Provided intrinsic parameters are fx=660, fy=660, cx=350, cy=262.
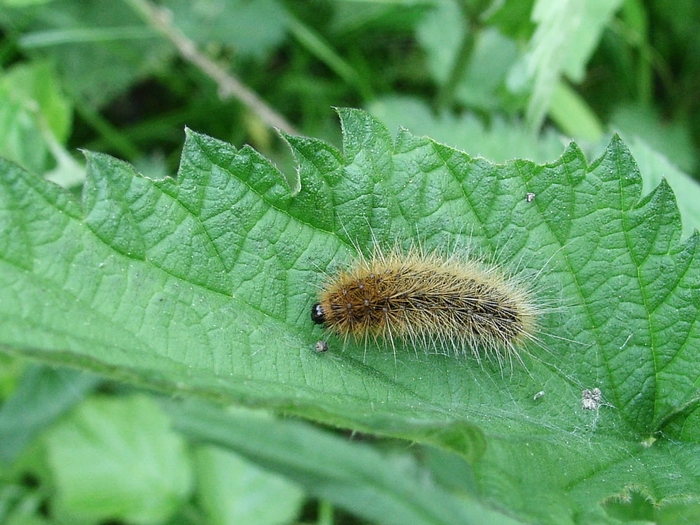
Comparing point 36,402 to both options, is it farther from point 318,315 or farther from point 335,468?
point 318,315

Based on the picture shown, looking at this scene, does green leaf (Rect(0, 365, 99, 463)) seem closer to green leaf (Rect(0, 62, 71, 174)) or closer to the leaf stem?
green leaf (Rect(0, 62, 71, 174))

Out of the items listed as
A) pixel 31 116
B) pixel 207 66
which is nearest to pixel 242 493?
pixel 31 116

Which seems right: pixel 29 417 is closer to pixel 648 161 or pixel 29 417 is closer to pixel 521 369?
pixel 521 369

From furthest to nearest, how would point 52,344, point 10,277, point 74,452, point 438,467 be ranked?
point 74,452 → point 438,467 → point 10,277 → point 52,344

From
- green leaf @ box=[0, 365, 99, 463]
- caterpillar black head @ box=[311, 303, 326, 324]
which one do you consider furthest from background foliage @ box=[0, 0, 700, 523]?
caterpillar black head @ box=[311, 303, 326, 324]

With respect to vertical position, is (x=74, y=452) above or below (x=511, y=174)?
below

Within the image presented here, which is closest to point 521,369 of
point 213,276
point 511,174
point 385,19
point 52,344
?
point 511,174
